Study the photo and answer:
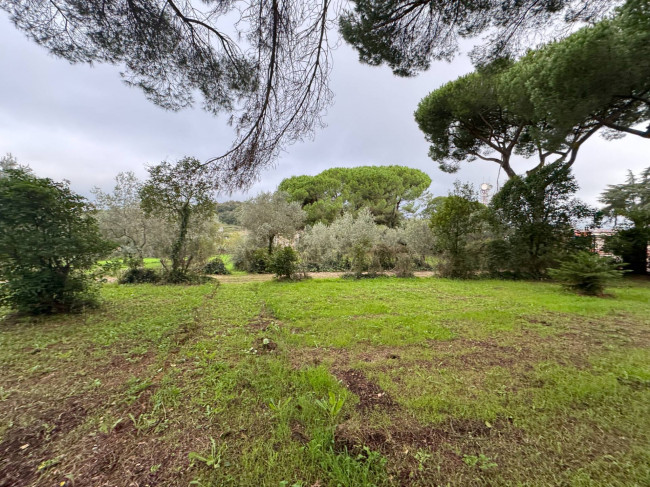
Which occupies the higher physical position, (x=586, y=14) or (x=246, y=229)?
(x=586, y=14)

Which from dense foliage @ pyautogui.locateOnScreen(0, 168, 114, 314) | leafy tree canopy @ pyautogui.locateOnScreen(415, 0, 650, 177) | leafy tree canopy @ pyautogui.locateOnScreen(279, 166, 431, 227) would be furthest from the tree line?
leafy tree canopy @ pyautogui.locateOnScreen(279, 166, 431, 227)

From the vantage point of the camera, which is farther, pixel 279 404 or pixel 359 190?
pixel 359 190

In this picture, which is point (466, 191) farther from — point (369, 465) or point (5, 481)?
point (5, 481)

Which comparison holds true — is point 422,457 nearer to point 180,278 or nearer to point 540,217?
point 180,278

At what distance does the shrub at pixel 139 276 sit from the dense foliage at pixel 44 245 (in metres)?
4.62

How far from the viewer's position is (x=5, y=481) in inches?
46.4

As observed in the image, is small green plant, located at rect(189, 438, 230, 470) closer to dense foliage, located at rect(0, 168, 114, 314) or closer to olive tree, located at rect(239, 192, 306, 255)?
dense foliage, located at rect(0, 168, 114, 314)

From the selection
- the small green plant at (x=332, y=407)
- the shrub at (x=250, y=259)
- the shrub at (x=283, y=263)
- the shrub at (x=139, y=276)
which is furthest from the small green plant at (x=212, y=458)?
the shrub at (x=250, y=259)

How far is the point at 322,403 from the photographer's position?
1.71 m

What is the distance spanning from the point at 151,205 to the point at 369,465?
32.3ft

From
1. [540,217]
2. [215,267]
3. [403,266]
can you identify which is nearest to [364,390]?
[403,266]

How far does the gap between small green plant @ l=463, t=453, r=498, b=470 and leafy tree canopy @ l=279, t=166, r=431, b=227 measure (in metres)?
19.6

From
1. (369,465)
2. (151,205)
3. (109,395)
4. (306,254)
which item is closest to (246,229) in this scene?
(306,254)

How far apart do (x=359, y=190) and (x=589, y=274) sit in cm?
1728
